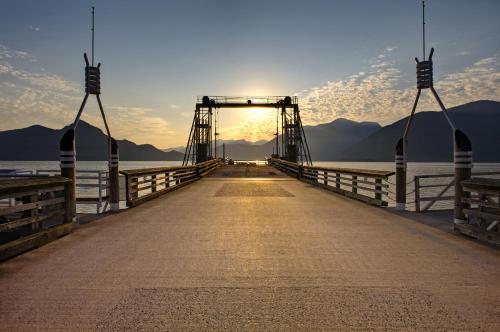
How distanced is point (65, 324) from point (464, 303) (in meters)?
4.27

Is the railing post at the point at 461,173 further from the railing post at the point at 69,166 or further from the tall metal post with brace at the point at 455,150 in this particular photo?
the railing post at the point at 69,166

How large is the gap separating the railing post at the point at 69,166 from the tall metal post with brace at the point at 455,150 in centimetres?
832

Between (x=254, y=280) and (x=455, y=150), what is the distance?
21.6 ft

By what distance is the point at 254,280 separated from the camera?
18.7 feet

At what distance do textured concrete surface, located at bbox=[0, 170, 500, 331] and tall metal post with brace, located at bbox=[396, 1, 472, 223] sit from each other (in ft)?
3.36

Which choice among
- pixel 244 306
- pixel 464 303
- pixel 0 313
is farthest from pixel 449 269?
pixel 0 313

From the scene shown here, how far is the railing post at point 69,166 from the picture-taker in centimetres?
945

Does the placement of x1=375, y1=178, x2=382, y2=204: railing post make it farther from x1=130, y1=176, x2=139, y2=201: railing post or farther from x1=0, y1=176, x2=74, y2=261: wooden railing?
x1=0, y1=176, x2=74, y2=261: wooden railing

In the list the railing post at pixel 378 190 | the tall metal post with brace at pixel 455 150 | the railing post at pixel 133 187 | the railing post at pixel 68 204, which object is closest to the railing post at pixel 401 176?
the tall metal post with brace at pixel 455 150

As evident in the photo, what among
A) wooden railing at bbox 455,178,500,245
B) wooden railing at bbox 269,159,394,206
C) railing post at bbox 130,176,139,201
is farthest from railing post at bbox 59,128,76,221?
wooden railing at bbox 269,159,394,206

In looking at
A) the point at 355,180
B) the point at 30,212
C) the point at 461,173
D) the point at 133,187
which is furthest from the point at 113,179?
the point at 461,173

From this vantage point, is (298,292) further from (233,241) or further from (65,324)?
(233,241)

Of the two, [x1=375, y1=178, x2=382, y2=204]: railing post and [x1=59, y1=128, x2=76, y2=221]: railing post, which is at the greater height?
[x1=59, y1=128, x2=76, y2=221]: railing post

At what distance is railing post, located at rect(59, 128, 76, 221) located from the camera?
372 inches
